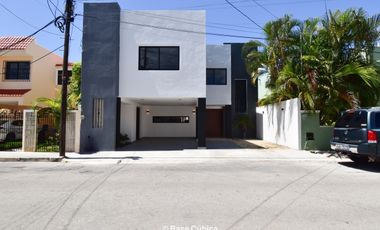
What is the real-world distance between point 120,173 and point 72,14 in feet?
26.3

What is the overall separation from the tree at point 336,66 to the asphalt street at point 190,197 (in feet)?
16.5

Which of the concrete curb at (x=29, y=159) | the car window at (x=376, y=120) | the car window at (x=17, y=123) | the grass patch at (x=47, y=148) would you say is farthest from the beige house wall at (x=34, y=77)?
the car window at (x=376, y=120)

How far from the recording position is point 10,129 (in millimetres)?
17891

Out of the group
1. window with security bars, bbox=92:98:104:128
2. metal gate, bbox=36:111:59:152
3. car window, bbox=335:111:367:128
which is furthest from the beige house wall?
car window, bbox=335:111:367:128

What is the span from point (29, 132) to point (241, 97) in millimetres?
15428

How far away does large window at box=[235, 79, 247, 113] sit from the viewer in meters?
26.1

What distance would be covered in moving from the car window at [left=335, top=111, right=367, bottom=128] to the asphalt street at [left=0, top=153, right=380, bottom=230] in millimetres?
1468

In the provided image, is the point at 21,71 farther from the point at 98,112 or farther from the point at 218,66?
the point at 218,66

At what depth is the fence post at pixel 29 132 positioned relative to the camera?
15883 millimetres

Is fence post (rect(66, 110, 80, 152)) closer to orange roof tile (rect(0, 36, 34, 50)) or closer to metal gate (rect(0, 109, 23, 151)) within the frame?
metal gate (rect(0, 109, 23, 151))

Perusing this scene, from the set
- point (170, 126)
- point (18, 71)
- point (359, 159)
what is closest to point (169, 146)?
point (170, 126)

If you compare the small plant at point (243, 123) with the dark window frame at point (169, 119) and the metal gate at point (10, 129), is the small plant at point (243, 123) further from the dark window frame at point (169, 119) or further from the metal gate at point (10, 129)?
the metal gate at point (10, 129)

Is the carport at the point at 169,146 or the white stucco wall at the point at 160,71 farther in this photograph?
the carport at the point at 169,146

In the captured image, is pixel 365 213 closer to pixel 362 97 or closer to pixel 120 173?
pixel 120 173
